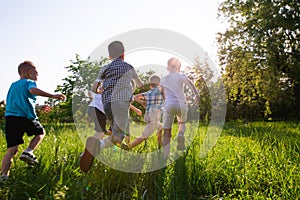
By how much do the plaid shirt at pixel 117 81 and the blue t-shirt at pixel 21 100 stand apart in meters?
0.91

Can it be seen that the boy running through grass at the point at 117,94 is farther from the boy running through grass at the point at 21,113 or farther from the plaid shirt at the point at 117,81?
the boy running through grass at the point at 21,113

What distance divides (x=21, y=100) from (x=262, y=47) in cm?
1443

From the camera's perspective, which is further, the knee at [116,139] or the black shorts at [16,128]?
the knee at [116,139]

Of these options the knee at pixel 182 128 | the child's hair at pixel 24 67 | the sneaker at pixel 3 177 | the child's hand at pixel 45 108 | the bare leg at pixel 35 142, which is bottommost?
the sneaker at pixel 3 177

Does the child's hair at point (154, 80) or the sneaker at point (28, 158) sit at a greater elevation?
the child's hair at point (154, 80)

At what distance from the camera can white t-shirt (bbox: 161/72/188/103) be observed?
557cm

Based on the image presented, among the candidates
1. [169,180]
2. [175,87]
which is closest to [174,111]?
[175,87]

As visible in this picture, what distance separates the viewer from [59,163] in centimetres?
357

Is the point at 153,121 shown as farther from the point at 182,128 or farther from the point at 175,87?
the point at 175,87

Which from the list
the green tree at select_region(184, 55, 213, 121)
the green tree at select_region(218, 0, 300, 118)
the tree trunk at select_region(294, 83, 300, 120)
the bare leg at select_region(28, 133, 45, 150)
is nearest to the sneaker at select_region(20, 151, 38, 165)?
the bare leg at select_region(28, 133, 45, 150)

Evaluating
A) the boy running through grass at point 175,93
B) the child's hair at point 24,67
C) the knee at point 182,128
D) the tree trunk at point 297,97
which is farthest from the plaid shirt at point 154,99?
the tree trunk at point 297,97

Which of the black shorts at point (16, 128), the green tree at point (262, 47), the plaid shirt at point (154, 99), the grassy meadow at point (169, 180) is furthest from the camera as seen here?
the green tree at point (262, 47)

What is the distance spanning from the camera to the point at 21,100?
3.77 meters

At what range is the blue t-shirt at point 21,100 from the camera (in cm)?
376
